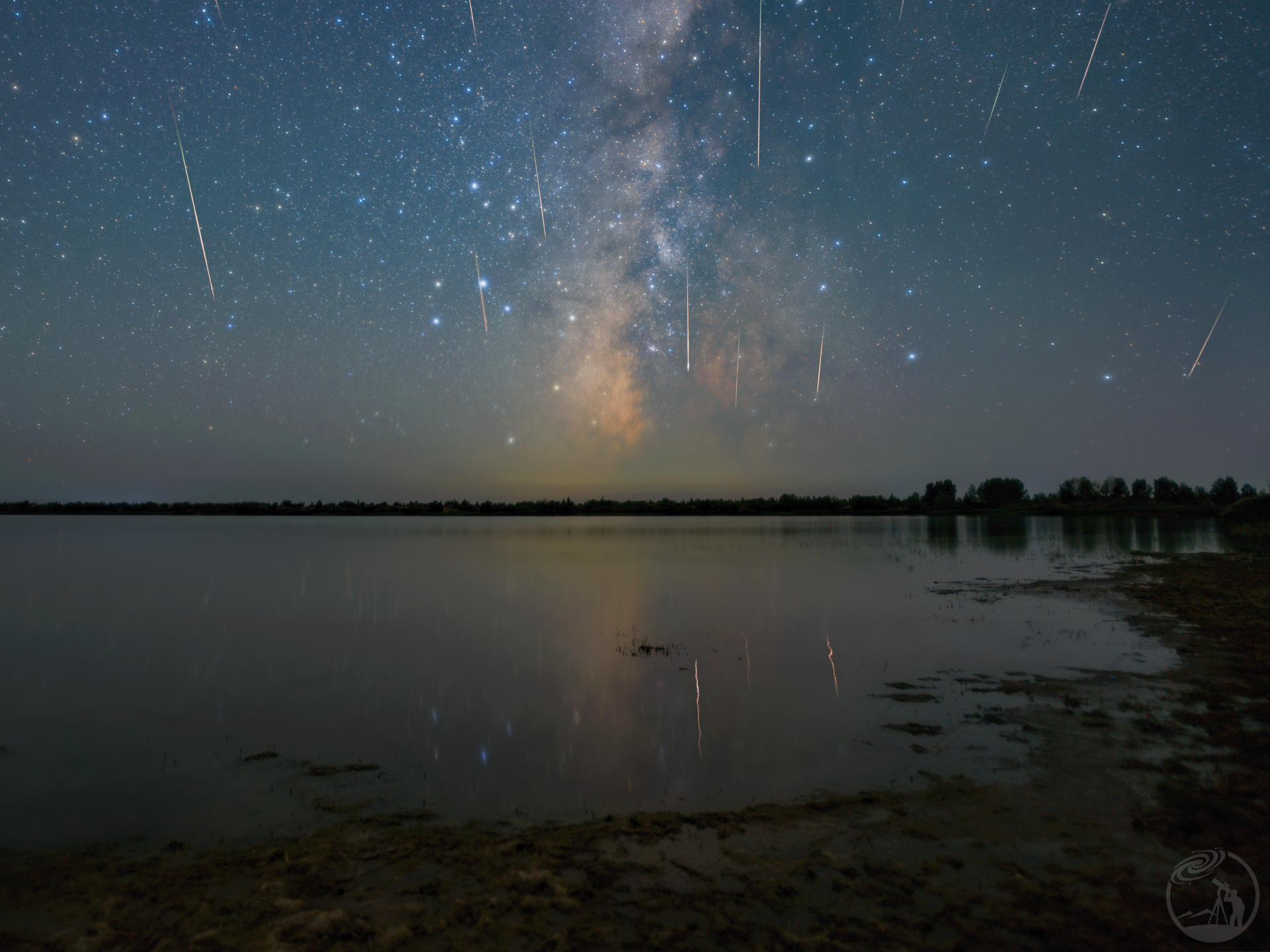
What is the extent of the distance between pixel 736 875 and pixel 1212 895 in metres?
3.46

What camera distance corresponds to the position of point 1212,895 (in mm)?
4266

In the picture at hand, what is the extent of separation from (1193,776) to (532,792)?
7.17 metres

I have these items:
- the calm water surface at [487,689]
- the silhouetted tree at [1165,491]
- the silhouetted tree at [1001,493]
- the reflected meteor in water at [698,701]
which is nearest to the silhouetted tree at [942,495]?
the silhouetted tree at [1001,493]

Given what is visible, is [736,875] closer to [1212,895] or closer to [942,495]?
[1212,895]

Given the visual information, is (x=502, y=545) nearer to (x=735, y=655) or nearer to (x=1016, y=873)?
(x=735, y=655)

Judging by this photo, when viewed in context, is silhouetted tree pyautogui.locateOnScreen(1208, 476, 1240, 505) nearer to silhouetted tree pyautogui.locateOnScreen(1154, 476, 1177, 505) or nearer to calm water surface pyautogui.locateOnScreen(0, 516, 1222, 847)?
silhouetted tree pyautogui.locateOnScreen(1154, 476, 1177, 505)

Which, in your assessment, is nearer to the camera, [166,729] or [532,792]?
[532,792]

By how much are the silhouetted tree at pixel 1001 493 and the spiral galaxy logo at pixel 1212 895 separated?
6884 inches

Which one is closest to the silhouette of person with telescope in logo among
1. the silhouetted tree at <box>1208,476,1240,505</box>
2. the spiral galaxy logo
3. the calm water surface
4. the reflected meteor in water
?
the spiral galaxy logo

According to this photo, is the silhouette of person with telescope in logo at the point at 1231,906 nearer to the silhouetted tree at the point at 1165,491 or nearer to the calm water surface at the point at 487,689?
the calm water surface at the point at 487,689

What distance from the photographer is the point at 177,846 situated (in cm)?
543

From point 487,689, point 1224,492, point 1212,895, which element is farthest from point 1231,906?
point 1224,492

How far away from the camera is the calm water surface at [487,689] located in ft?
21.8

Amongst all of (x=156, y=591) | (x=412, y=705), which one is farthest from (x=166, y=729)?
(x=156, y=591)
